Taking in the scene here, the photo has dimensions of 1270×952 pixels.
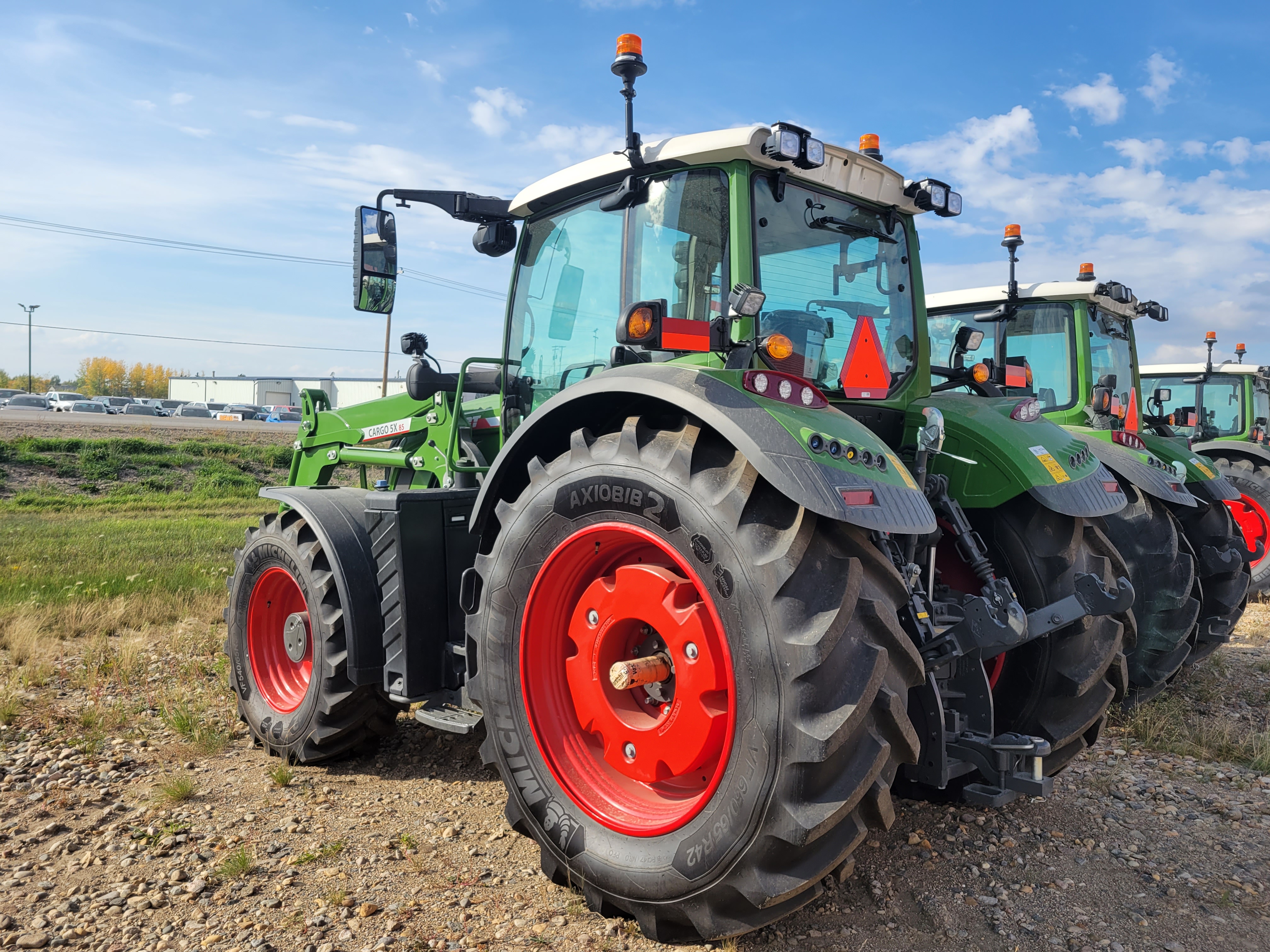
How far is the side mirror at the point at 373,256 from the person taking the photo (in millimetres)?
3936

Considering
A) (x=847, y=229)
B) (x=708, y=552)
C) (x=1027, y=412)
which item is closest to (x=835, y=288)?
(x=847, y=229)

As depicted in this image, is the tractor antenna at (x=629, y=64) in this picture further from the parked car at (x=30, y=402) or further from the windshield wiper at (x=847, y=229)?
the parked car at (x=30, y=402)

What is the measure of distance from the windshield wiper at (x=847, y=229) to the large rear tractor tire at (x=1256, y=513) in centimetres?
764

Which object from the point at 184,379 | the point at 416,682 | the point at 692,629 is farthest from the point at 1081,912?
the point at 184,379

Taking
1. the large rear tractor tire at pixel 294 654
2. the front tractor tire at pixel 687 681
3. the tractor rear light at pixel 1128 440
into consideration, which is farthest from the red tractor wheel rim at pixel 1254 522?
the large rear tractor tire at pixel 294 654

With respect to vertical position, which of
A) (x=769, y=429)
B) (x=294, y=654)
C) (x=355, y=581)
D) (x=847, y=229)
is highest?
(x=847, y=229)

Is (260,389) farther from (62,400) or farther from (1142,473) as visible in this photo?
(1142,473)

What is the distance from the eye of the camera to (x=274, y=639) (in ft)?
15.9

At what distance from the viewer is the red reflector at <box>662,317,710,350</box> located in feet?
9.71

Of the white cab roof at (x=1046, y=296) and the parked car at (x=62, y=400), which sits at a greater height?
the parked car at (x=62, y=400)

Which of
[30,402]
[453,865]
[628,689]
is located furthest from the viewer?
[30,402]

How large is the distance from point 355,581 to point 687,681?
2.09m

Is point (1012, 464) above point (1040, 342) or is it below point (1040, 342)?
below

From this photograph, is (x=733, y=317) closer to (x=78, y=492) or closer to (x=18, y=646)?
(x=18, y=646)
